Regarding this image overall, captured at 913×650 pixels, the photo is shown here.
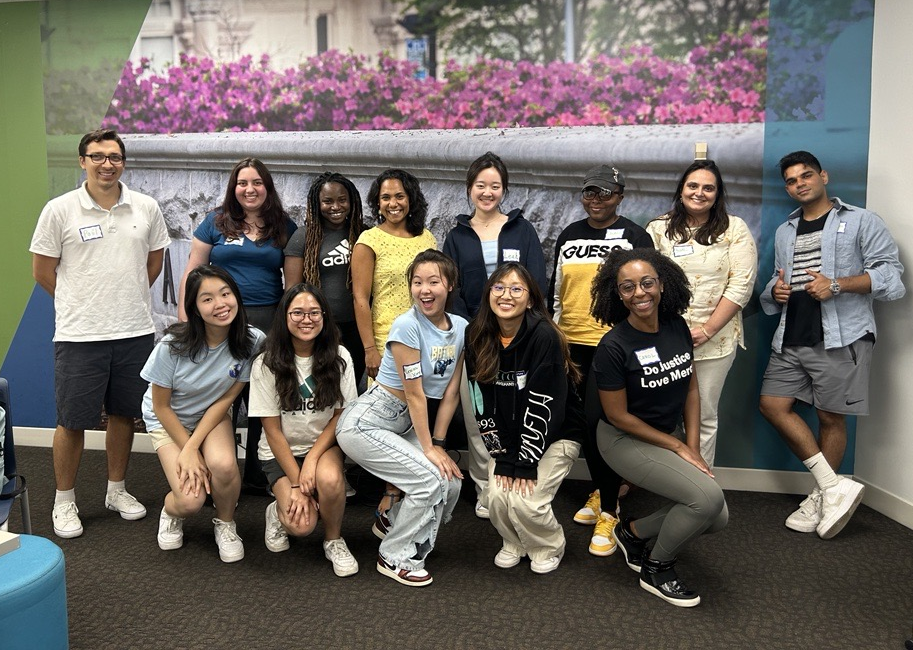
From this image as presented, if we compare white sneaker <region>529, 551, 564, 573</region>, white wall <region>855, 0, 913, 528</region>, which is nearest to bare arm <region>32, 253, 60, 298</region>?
white sneaker <region>529, 551, 564, 573</region>

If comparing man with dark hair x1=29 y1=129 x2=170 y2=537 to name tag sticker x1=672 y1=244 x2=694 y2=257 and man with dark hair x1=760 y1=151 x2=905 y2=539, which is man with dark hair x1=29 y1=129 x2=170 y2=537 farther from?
man with dark hair x1=760 y1=151 x2=905 y2=539

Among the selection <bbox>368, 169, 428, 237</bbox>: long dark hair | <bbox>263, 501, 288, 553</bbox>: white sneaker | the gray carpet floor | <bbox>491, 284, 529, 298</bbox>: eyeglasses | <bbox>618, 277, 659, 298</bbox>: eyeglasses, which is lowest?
the gray carpet floor

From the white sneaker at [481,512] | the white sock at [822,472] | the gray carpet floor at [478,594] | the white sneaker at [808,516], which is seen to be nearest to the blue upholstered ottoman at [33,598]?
the gray carpet floor at [478,594]

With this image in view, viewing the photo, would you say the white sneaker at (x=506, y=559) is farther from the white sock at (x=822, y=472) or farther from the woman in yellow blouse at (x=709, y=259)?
the white sock at (x=822, y=472)

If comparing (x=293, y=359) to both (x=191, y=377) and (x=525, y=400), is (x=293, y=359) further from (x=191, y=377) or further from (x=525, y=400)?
(x=525, y=400)

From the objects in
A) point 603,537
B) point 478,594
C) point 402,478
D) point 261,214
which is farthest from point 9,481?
point 603,537

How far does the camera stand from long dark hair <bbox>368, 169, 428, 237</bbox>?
323 cm

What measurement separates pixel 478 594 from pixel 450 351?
0.85 meters

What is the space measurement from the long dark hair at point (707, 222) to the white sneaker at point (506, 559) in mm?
1421

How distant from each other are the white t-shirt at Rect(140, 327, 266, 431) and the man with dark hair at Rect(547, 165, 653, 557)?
49.3 inches

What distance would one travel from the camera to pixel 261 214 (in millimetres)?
3367

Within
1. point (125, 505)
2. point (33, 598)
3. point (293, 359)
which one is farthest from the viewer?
point (125, 505)

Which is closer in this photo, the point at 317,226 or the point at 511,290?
the point at 511,290

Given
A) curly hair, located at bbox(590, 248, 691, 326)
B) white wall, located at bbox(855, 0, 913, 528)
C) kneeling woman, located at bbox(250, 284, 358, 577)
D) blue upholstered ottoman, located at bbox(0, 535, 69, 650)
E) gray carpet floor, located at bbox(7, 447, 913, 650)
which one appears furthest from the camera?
white wall, located at bbox(855, 0, 913, 528)
